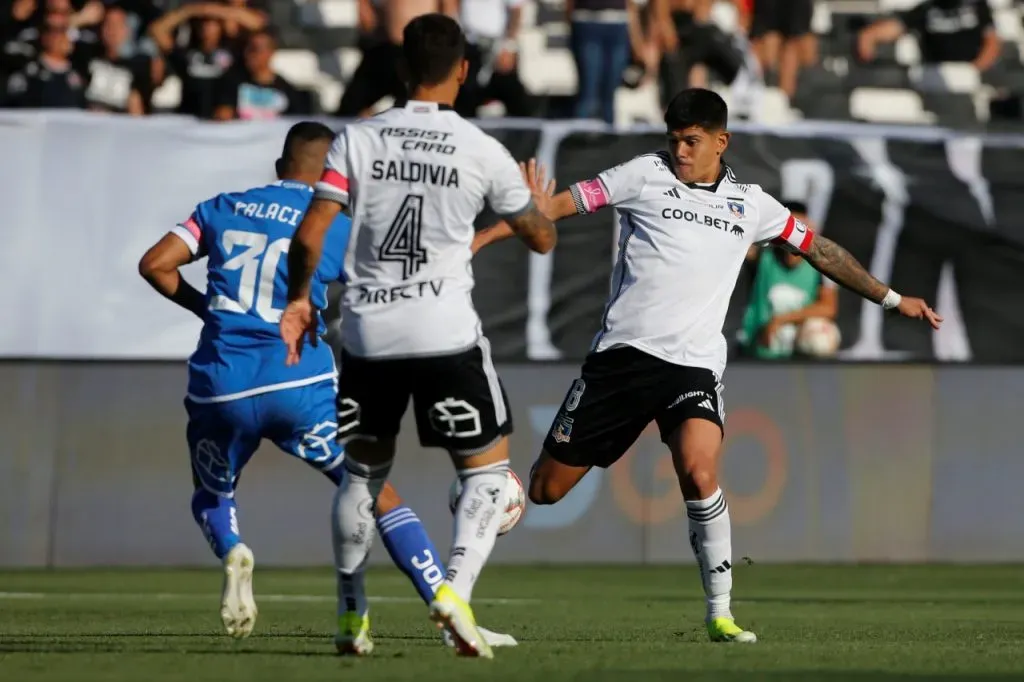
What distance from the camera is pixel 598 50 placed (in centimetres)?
1633

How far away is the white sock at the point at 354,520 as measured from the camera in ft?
23.4

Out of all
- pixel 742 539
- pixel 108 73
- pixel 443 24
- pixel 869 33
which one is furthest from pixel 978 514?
pixel 443 24

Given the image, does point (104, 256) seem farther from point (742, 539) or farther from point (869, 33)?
point (869, 33)

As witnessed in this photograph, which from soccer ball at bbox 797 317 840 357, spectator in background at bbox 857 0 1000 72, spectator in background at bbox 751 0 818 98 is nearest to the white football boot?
soccer ball at bbox 797 317 840 357

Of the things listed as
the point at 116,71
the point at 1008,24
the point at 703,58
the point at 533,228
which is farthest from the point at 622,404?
the point at 1008,24

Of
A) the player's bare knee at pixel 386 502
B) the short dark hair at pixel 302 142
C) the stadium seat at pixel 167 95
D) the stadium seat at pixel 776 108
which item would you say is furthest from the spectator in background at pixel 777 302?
the player's bare knee at pixel 386 502

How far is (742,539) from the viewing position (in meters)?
15.4

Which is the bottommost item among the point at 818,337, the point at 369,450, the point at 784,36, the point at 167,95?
the point at 818,337

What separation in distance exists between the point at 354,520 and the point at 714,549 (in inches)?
76.5

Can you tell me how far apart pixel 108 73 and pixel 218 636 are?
30.5 ft

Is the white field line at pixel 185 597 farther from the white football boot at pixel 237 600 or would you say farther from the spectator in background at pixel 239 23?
the spectator in background at pixel 239 23

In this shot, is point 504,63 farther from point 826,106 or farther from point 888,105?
point 888,105

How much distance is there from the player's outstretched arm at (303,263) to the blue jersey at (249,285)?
1678 millimetres

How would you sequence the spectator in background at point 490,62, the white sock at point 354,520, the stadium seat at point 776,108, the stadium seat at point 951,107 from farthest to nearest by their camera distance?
the stadium seat at point 951,107
the stadium seat at point 776,108
the spectator in background at point 490,62
the white sock at point 354,520
